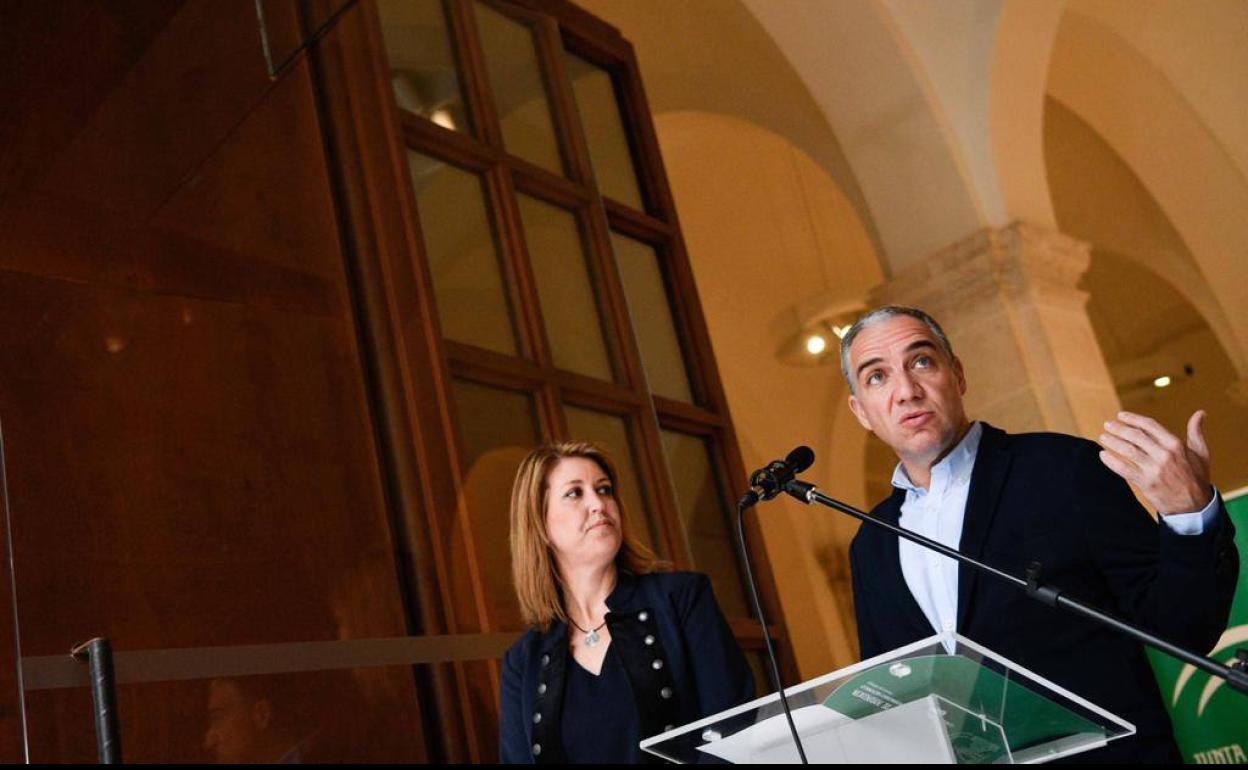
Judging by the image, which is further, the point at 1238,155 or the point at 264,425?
the point at 1238,155

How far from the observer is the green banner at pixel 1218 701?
3.79 m

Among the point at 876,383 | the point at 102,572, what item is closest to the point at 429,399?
the point at 102,572

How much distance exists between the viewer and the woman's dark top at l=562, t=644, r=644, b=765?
2908 millimetres

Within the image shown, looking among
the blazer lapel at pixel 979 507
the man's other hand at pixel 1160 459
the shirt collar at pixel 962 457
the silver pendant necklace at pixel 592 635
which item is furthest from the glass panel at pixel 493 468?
the man's other hand at pixel 1160 459

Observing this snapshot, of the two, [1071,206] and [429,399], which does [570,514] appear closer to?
[429,399]

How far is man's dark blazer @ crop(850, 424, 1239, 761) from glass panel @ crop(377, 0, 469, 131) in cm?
265

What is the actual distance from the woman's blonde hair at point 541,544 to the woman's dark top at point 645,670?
0.06 meters

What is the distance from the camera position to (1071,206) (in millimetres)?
11281

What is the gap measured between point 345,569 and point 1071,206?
29.3 feet

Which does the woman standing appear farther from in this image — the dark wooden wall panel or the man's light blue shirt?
the dark wooden wall panel

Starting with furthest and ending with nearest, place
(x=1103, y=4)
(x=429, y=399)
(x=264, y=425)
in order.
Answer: (x=1103, y=4) → (x=429, y=399) → (x=264, y=425)

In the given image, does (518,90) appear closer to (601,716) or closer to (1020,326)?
(601,716)

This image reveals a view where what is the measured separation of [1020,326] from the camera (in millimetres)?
7539

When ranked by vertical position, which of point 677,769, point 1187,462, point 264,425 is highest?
point 264,425
